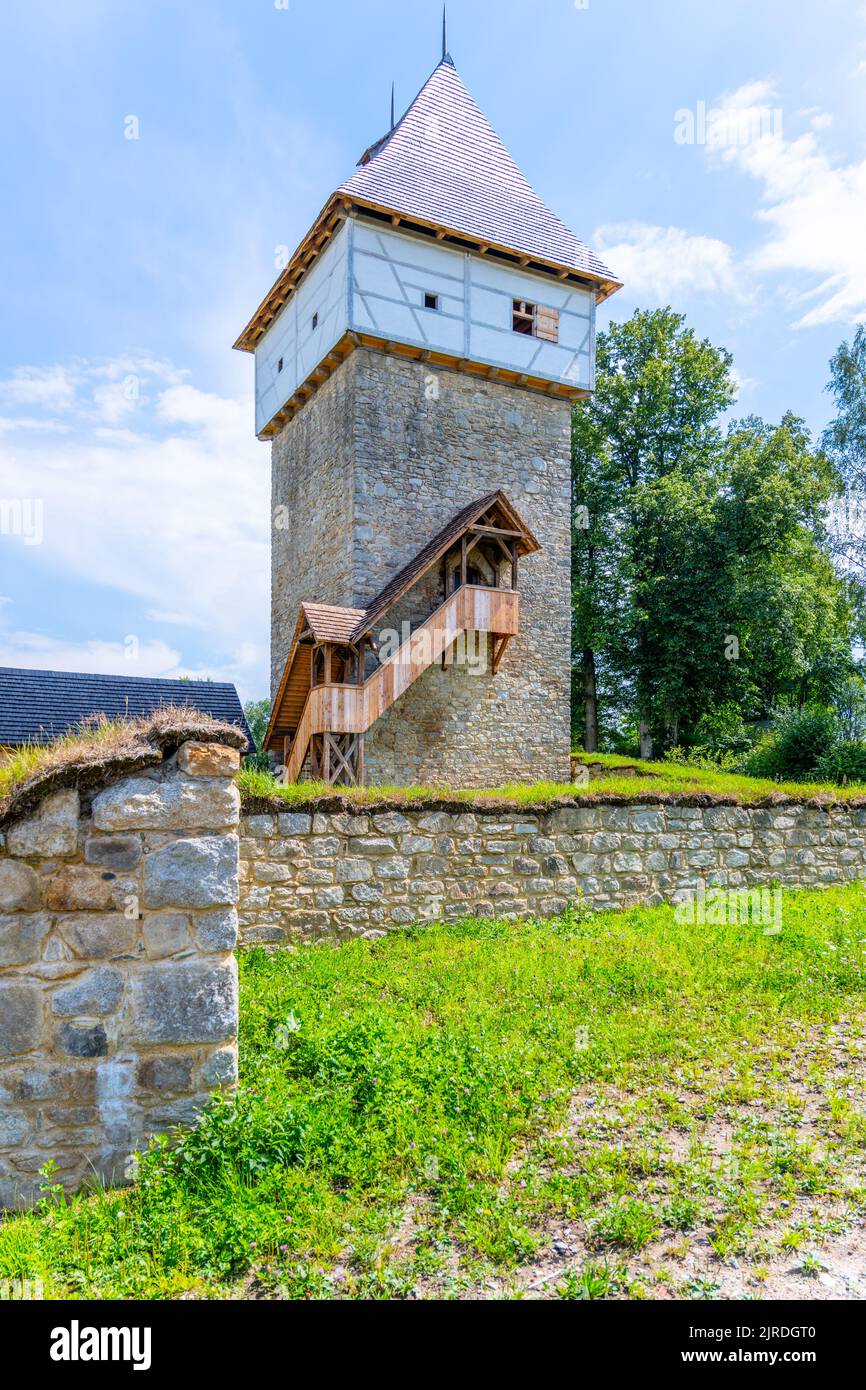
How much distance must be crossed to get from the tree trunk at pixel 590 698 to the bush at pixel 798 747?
678cm

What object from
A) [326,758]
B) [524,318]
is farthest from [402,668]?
[524,318]

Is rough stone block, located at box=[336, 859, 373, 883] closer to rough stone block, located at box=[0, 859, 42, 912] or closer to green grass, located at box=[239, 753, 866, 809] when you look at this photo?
green grass, located at box=[239, 753, 866, 809]

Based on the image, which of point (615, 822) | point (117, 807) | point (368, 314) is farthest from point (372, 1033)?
point (368, 314)

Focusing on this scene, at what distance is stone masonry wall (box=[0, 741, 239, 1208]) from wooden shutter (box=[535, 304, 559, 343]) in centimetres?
1657

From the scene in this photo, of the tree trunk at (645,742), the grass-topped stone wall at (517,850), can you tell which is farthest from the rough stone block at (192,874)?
the tree trunk at (645,742)

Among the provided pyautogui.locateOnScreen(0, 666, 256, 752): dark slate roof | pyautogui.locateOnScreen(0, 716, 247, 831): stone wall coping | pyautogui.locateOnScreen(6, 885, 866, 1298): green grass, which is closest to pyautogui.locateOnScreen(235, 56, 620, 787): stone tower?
pyautogui.locateOnScreen(0, 666, 256, 752): dark slate roof

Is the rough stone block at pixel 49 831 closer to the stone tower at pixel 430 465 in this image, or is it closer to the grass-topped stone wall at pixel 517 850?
the grass-topped stone wall at pixel 517 850

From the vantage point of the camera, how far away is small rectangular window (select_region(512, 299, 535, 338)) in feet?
57.6

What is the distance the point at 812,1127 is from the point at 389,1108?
6.60 ft

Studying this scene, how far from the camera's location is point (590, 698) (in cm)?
2605

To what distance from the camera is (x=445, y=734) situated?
1603 cm

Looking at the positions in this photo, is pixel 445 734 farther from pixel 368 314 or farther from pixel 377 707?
pixel 368 314

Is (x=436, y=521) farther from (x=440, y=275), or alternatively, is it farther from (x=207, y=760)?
(x=207, y=760)
